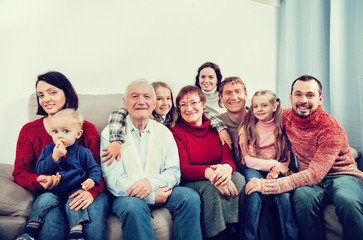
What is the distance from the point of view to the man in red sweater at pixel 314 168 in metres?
1.32

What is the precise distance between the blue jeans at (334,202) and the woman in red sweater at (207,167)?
1.00 feet

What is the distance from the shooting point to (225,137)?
1.62 metres

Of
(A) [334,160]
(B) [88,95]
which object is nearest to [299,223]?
(A) [334,160]

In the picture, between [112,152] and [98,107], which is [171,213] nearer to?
[112,152]

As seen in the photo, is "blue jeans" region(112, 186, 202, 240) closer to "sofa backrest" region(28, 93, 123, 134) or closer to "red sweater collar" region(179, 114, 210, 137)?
"red sweater collar" region(179, 114, 210, 137)

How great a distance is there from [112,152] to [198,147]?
0.50 meters

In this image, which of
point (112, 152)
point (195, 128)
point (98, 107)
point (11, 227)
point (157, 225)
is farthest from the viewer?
point (98, 107)

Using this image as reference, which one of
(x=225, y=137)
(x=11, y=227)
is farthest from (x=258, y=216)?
(x=11, y=227)

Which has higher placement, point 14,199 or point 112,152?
point 112,152

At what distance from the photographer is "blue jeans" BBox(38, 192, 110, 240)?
1156 mm

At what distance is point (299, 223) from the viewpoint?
134cm

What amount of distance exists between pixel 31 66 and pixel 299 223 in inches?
72.3

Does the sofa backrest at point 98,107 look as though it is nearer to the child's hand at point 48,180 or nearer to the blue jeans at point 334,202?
the child's hand at point 48,180

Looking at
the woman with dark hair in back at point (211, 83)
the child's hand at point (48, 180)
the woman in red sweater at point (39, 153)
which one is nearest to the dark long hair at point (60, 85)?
the woman in red sweater at point (39, 153)
